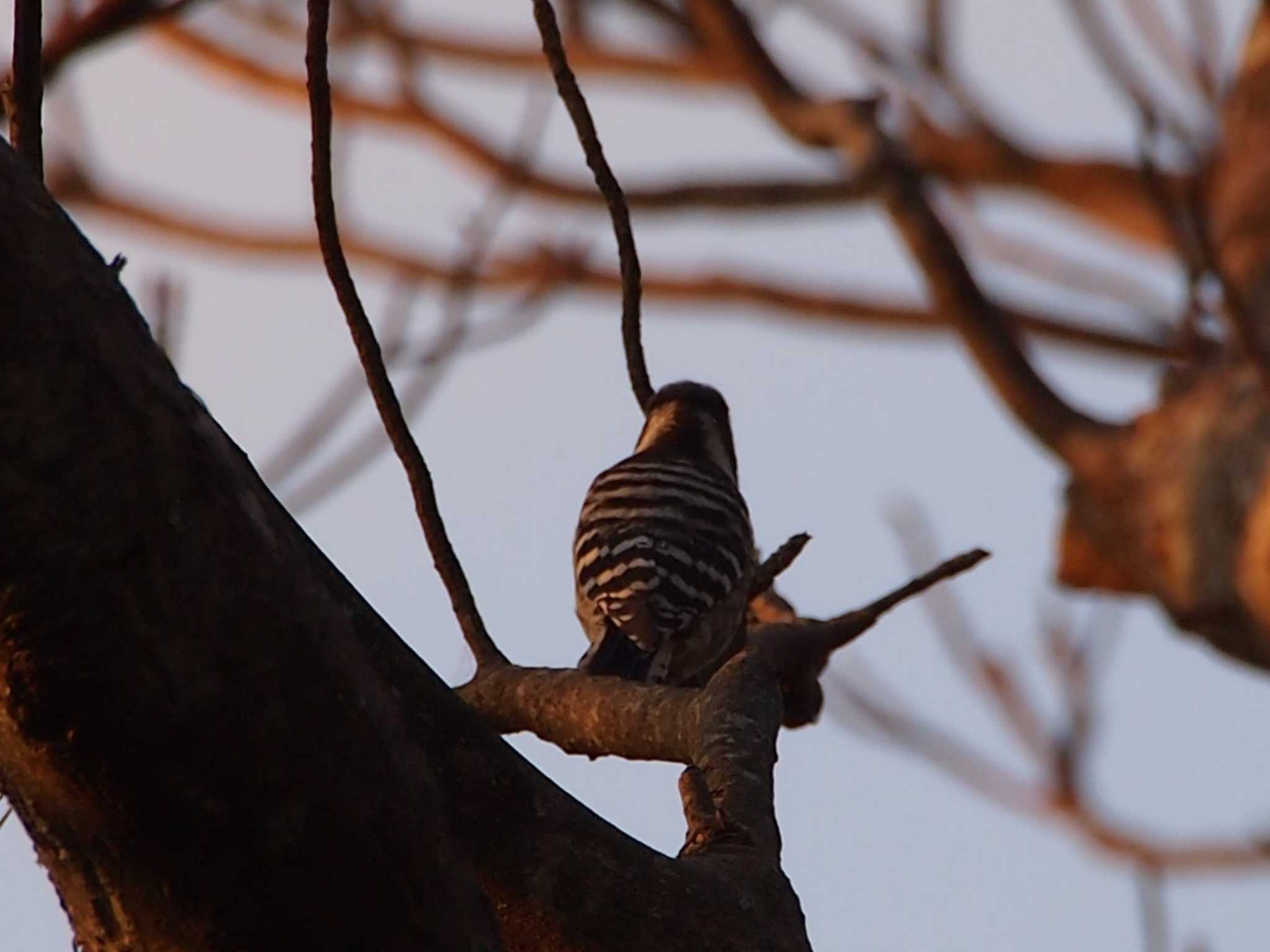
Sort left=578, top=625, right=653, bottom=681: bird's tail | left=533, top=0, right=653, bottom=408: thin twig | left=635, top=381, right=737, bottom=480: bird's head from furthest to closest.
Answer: left=635, top=381, right=737, bottom=480: bird's head < left=578, top=625, right=653, bottom=681: bird's tail < left=533, top=0, right=653, bottom=408: thin twig

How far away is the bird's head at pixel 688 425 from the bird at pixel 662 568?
0.09 metres

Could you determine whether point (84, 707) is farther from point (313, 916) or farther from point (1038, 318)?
point (1038, 318)

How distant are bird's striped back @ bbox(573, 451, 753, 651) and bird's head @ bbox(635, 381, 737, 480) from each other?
160 millimetres

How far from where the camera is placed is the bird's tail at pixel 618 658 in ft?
16.3

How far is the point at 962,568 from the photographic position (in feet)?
11.3

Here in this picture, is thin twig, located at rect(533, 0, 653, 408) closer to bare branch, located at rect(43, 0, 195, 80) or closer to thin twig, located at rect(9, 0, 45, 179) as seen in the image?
bare branch, located at rect(43, 0, 195, 80)

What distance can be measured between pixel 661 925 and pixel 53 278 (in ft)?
3.03

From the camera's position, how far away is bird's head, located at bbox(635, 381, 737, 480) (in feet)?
19.3

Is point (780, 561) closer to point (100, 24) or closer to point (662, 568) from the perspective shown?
point (662, 568)

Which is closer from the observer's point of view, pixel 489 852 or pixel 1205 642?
pixel 489 852

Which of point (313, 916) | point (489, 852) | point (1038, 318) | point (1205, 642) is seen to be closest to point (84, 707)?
point (313, 916)

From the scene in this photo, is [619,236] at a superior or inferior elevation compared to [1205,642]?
inferior

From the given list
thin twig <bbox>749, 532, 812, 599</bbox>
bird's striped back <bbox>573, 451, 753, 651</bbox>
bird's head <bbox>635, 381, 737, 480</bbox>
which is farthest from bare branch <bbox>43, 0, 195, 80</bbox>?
bird's head <bbox>635, 381, 737, 480</bbox>

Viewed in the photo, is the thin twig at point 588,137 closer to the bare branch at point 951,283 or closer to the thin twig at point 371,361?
the thin twig at point 371,361
